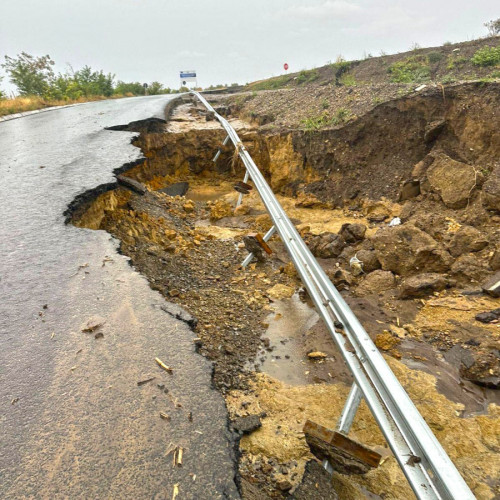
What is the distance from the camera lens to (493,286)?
14.0 feet

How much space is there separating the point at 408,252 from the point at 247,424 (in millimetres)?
3594

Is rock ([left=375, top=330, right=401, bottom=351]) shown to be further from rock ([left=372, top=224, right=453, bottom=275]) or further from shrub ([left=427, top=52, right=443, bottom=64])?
shrub ([left=427, top=52, right=443, bottom=64])

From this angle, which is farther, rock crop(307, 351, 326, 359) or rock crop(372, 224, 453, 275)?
rock crop(372, 224, 453, 275)

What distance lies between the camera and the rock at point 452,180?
19.1ft

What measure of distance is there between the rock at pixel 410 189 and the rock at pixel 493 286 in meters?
2.77

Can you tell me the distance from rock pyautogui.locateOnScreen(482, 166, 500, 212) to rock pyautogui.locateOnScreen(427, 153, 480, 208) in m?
0.29

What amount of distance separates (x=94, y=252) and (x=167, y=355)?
155 cm

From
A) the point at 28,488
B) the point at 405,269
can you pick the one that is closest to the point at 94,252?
the point at 28,488

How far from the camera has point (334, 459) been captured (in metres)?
2.02

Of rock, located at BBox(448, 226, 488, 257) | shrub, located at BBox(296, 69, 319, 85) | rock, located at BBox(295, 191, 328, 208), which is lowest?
rock, located at BBox(295, 191, 328, 208)

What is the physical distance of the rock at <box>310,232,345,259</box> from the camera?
5844 mm

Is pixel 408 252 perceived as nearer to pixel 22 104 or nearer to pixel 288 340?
pixel 288 340

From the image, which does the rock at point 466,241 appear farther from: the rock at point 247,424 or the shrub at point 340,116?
the shrub at point 340,116

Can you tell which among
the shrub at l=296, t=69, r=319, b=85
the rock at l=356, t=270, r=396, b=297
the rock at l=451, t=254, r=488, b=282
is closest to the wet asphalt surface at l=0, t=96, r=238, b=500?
the rock at l=356, t=270, r=396, b=297
